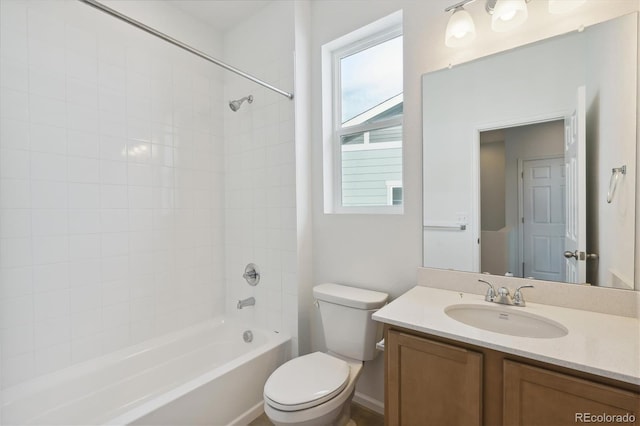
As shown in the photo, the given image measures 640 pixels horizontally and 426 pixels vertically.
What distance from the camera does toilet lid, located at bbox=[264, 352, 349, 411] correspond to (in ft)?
4.29

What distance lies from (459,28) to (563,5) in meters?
0.39

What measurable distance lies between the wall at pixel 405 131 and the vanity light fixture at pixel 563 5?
41 millimetres

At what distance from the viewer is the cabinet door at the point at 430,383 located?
1009 millimetres

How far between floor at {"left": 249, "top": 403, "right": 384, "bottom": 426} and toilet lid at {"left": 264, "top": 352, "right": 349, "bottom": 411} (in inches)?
19.0

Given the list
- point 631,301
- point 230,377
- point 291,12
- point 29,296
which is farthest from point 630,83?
point 29,296

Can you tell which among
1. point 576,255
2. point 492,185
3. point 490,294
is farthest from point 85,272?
point 576,255

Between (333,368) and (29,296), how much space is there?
65.9 inches

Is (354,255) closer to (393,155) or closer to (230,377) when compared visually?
(393,155)

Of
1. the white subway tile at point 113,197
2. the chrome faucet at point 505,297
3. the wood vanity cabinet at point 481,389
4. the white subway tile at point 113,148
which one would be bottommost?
the wood vanity cabinet at point 481,389

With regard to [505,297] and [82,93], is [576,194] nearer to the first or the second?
[505,297]

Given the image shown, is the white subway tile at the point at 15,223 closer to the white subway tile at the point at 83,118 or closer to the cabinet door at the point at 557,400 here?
the white subway tile at the point at 83,118

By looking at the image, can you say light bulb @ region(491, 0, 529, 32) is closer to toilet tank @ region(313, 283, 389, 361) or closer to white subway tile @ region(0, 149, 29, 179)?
toilet tank @ region(313, 283, 389, 361)

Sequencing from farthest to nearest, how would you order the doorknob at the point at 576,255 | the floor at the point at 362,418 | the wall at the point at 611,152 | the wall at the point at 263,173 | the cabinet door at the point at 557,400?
the wall at the point at 263,173 → the floor at the point at 362,418 → the doorknob at the point at 576,255 → the wall at the point at 611,152 → the cabinet door at the point at 557,400

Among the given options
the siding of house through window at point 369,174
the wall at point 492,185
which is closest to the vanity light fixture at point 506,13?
the wall at point 492,185
